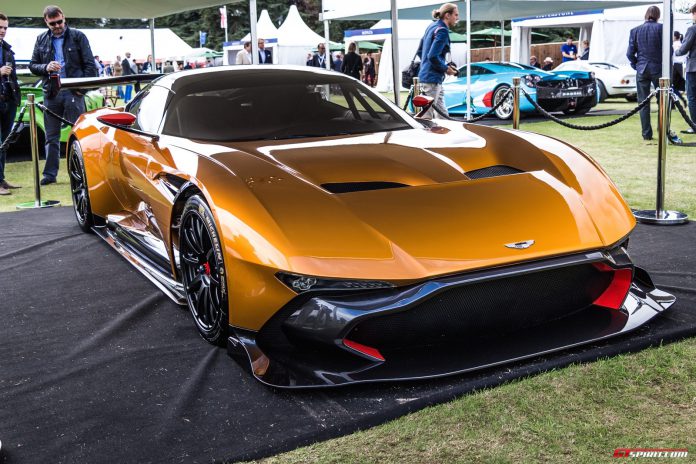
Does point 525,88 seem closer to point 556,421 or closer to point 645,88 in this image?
point 645,88

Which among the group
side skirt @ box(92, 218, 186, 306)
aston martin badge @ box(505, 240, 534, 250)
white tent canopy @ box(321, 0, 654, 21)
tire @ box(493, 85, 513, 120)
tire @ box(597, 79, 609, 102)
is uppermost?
white tent canopy @ box(321, 0, 654, 21)

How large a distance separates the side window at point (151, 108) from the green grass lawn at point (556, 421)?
2.42 m

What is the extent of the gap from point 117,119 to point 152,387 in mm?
1931

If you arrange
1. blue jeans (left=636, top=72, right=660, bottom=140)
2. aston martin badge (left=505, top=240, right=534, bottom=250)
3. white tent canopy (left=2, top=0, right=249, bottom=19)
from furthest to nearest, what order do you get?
1. white tent canopy (left=2, top=0, right=249, bottom=19)
2. blue jeans (left=636, top=72, right=660, bottom=140)
3. aston martin badge (left=505, top=240, right=534, bottom=250)

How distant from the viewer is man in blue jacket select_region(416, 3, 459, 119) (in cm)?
982

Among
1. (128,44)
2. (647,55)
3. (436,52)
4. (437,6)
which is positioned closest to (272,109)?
(436,52)

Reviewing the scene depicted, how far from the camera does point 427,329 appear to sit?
113 inches

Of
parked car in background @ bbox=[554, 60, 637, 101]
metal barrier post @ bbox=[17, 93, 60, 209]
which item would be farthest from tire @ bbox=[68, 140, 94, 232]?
parked car in background @ bbox=[554, 60, 637, 101]

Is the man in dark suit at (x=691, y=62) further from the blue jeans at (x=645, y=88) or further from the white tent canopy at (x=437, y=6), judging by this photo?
the white tent canopy at (x=437, y=6)

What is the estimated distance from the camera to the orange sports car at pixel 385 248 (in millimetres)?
2820

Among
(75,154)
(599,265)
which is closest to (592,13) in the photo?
(75,154)

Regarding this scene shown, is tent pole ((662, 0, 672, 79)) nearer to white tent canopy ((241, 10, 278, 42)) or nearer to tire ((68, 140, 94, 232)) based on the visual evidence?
tire ((68, 140, 94, 232))

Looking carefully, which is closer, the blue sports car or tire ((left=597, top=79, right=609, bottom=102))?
the blue sports car

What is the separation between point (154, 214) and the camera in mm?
Result: 4020
